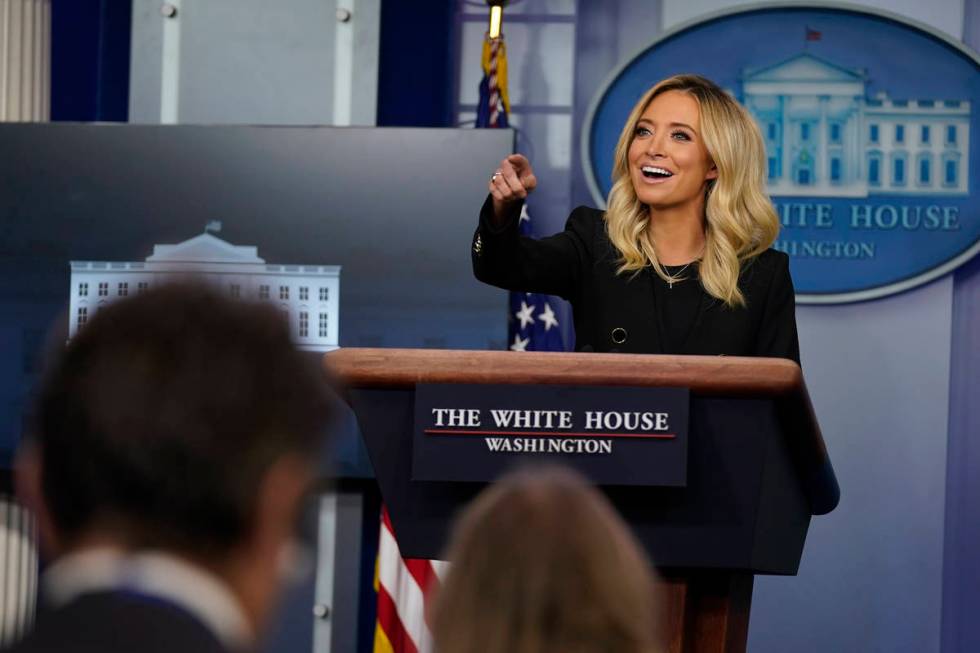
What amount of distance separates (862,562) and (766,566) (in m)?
2.79

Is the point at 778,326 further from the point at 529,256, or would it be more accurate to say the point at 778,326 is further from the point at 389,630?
the point at 389,630

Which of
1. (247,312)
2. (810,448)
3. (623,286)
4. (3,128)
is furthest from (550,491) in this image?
(3,128)

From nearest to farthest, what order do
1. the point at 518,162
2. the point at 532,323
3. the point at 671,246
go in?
the point at 518,162, the point at 671,246, the point at 532,323

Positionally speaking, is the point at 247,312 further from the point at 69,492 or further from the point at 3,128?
the point at 3,128

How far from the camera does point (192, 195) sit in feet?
14.6

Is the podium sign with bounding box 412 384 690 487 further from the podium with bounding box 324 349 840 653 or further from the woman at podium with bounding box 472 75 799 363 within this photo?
the woman at podium with bounding box 472 75 799 363

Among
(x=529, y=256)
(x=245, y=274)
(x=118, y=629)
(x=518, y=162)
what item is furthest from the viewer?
(x=245, y=274)

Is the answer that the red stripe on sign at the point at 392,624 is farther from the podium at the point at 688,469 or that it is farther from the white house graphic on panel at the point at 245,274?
the podium at the point at 688,469

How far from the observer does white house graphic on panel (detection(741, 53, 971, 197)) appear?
4.50m

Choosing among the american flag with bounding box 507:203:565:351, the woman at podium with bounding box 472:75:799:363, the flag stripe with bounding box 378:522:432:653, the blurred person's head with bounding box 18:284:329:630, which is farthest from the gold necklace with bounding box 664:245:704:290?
the american flag with bounding box 507:203:565:351

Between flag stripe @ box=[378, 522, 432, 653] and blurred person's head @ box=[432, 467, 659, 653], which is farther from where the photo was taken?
flag stripe @ box=[378, 522, 432, 653]

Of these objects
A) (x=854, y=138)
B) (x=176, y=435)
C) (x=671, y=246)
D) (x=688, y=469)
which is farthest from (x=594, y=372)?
(x=854, y=138)

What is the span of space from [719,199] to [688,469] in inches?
34.5

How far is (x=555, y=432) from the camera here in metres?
1.82
